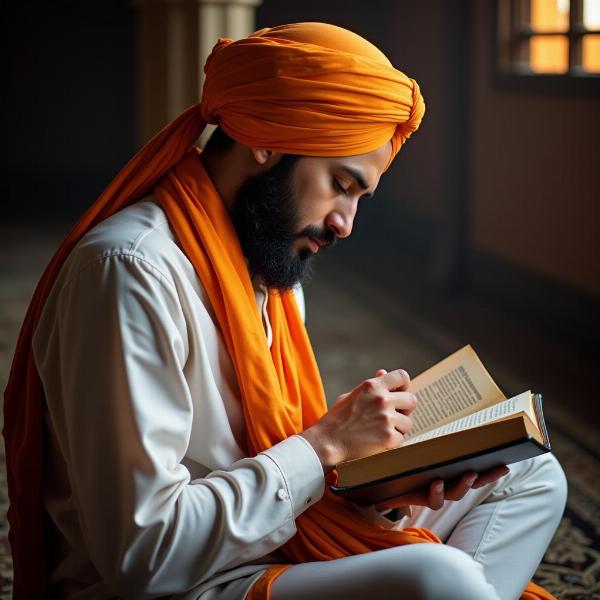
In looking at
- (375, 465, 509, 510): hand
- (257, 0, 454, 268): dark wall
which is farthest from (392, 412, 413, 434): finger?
(257, 0, 454, 268): dark wall

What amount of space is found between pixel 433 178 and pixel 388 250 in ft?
2.23

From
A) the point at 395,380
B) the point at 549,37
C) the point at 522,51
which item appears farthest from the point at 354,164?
the point at 522,51

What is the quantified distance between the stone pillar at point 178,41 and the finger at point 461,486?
2357 millimetres

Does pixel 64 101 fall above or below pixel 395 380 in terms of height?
below

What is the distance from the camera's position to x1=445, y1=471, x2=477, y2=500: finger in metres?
1.63

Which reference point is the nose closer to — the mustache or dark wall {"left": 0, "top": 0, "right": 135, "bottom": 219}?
the mustache

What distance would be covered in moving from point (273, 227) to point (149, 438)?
1.55 feet

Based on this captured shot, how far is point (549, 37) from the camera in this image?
5.72 m

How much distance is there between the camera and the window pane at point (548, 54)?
5.70 meters

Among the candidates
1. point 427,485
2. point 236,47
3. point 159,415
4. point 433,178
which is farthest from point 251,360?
point 433,178

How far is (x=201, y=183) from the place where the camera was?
175 cm

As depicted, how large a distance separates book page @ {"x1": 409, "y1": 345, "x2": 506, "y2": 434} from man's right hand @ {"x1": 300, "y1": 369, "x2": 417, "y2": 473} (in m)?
0.22

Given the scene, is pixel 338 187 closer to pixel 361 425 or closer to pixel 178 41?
pixel 361 425

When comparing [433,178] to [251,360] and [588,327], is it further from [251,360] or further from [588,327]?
[251,360]
